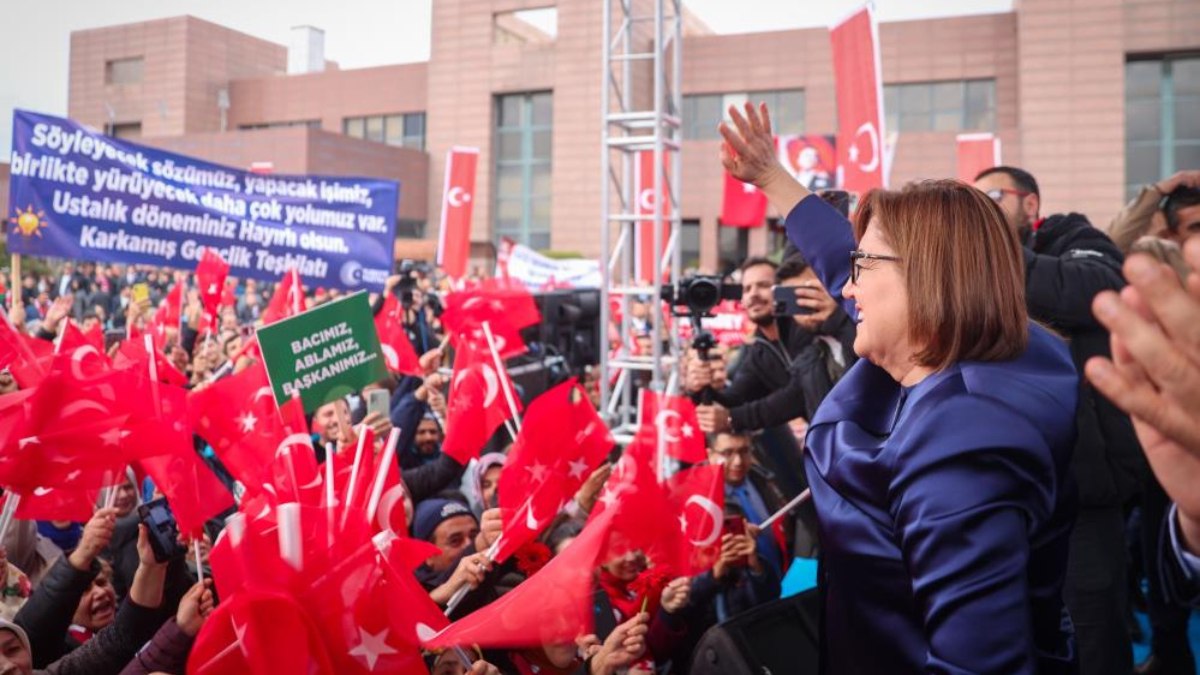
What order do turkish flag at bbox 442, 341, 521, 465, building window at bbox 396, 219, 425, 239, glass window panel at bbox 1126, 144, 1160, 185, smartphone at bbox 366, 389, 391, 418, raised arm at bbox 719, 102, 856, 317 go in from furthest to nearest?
1. building window at bbox 396, 219, 425, 239
2. glass window panel at bbox 1126, 144, 1160, 185
3. smartphone at bbox 366, 389, 391, 418
4. turkish flag at bbox 442, 341, 521, 465
5. raised arm at bbox 719, 102, 856, 317

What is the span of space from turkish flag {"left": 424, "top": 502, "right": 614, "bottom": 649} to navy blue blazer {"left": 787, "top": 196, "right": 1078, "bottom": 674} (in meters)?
0.84

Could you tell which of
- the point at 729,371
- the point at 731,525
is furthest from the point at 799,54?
the point at 731,525

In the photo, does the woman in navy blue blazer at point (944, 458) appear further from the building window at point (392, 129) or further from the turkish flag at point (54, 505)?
the building window at point (392, 129)

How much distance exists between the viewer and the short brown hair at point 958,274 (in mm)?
1624

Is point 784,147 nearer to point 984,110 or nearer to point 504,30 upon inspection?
point 984,110

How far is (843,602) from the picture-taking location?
1702 mm

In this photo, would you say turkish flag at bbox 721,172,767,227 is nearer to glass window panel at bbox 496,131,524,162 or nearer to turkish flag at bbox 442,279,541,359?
turkish flag at bbox 442,279,541,359

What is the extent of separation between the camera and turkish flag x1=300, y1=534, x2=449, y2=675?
227 cm

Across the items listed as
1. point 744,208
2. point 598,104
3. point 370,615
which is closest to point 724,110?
point 598,104

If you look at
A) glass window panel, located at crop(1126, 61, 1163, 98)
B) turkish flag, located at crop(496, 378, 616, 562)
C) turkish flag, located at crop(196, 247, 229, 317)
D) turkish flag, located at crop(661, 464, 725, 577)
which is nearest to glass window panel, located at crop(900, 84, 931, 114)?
glass window panel, located at crop(1126, 61, 1163, 98)

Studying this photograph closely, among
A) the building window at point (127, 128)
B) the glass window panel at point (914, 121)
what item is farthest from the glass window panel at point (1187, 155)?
the building window at point (127, 128)

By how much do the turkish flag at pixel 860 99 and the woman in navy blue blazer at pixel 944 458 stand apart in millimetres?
6376

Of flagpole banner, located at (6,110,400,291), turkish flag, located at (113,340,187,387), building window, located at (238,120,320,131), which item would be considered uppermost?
building window, located at (238,120,320,131)

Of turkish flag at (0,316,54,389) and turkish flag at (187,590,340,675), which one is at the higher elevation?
turkish flag at (0,316,54,389)
